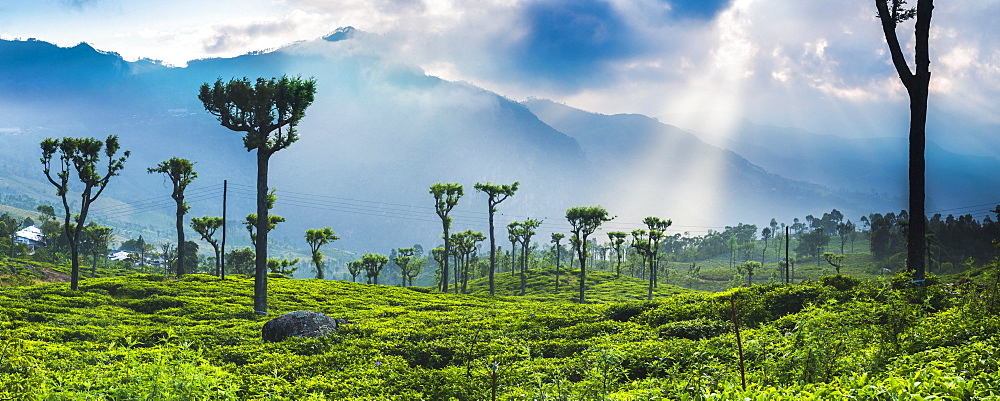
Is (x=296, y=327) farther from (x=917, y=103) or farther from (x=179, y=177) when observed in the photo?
(x=179, y=177)

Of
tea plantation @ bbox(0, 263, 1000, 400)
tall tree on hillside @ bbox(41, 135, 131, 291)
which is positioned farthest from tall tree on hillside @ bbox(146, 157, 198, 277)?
tea plantation @ bbox(0, 263, 1000, 400)

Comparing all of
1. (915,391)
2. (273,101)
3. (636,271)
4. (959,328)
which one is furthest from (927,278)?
(636,271)

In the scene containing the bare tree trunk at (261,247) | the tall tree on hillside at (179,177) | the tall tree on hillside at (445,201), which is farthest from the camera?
the tall tree on hillside at (445,201)

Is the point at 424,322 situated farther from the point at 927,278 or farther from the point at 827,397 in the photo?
the point at 827,397

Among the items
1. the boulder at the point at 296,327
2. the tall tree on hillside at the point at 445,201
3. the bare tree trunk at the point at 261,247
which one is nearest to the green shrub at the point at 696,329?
the boulder at the point at 296,327

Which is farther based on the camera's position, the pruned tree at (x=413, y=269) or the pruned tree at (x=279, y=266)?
the pruned tree at (x=413, y=269)

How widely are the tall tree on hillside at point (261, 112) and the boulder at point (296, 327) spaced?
9690 mm

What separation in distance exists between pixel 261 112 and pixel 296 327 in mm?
14646

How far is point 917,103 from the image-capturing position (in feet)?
44.7

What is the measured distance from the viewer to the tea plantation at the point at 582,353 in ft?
19.2

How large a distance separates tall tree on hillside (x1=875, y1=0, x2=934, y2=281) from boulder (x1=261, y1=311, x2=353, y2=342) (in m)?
17.1

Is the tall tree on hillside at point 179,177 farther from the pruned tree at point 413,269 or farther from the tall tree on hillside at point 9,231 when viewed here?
the tall tree on hillside at point 9,231

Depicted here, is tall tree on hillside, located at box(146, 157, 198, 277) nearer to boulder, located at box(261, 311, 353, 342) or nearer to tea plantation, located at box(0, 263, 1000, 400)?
tea plantation, located at box(0, 263, 1000, 400)

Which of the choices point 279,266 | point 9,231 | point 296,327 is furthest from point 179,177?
point 9,231
